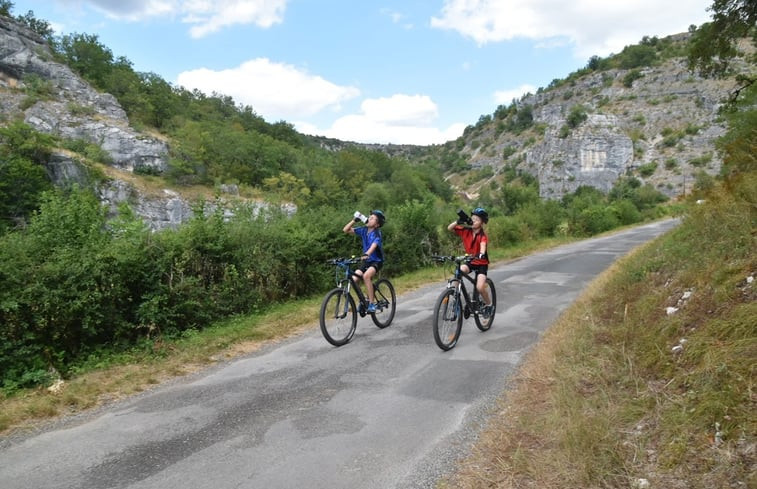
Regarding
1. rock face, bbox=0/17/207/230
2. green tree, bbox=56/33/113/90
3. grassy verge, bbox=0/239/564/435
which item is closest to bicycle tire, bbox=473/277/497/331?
grassy verge, bbox=0/239/564/435

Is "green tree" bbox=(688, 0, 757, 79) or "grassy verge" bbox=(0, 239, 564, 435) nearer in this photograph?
"grassy verge" bbox=(0, 239, 564, 435)

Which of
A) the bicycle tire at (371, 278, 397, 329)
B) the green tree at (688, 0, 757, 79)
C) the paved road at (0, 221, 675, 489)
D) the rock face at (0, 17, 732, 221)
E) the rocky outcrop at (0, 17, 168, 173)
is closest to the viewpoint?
the paved road at (0, 221, 675, 489)

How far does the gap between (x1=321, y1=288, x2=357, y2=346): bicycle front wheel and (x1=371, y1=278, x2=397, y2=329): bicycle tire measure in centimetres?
54

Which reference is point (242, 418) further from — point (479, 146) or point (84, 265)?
point (479, 146)

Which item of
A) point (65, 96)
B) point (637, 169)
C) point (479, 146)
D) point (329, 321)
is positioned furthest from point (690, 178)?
point (65, 96)

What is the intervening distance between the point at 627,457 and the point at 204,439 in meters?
3.35

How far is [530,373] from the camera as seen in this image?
16.8 feet

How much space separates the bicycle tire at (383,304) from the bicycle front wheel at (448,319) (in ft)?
4.77

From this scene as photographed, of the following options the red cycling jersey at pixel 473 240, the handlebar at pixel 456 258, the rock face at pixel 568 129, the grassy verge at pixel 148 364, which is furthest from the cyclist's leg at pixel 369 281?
the rock face at pixel 568 129

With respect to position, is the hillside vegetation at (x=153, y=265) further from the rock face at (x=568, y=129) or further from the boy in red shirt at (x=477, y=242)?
the rock face at (x=568, y=129)

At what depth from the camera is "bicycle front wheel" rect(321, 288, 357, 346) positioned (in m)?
6.59

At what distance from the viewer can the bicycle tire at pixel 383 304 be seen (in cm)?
752

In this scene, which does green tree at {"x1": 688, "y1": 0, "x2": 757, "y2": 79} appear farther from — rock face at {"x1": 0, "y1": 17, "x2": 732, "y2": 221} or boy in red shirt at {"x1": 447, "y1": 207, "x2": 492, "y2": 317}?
rock face at {"x1": 0, "y1": 17, "x2": 732, "y2": 221}

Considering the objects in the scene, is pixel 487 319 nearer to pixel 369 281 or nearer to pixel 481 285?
pixel 481 285
